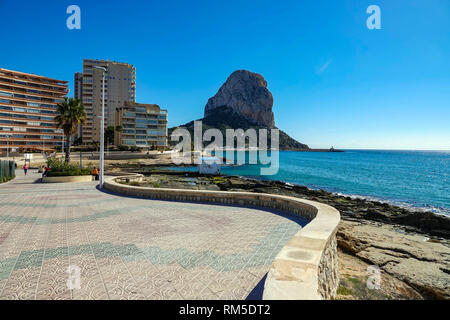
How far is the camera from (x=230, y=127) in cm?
18275

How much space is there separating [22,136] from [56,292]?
94746 mm

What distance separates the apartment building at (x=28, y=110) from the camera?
240 ft

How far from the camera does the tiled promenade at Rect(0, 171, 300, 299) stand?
3.99 metres

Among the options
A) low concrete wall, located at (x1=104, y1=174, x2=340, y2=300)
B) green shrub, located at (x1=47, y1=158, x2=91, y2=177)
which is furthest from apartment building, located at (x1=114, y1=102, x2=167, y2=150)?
low concrete wall, located at (x1=104, y1=174, x2=340, y2=300)

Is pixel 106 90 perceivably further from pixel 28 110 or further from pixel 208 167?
pixel 208 167

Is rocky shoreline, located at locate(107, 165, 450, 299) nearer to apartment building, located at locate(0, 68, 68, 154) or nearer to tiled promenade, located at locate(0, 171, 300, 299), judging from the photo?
tiled promenade, located at locate(0, 171, 300, 299)

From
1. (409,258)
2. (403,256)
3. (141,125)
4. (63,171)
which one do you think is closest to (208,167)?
(63,171)

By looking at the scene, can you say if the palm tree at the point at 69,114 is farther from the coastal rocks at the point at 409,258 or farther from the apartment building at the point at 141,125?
the apartment building at the point at 141,125

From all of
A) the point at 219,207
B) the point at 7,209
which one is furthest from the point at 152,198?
the point at 7,209

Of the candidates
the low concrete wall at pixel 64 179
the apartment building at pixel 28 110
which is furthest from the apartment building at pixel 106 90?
the low concrete wall at pixel 64 179

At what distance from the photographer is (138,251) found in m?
5.60

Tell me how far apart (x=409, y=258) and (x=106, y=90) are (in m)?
119

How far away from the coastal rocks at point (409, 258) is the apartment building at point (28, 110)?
278 feet
